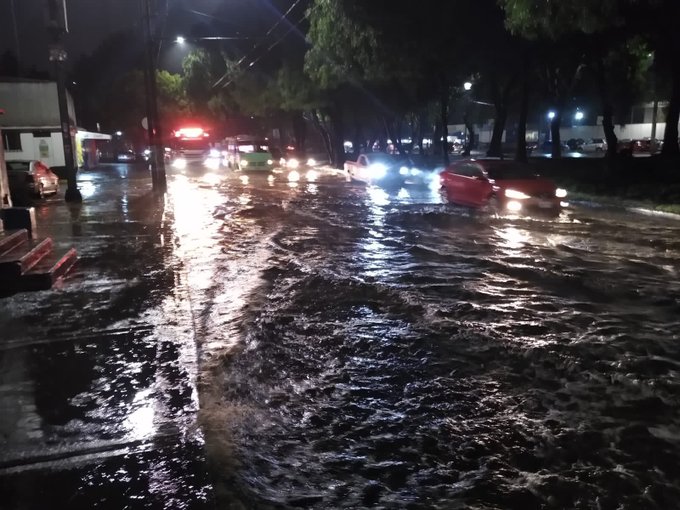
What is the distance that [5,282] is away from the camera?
9.30 meters

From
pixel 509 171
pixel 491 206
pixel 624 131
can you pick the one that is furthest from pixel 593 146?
pixel 491 206

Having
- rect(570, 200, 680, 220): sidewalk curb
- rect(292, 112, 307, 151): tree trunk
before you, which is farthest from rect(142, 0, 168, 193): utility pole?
rect(292, 112, 307, 151): tree trunk

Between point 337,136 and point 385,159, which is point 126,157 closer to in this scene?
point 337,136

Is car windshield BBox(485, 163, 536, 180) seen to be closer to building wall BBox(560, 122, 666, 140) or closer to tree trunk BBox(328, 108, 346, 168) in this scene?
tree trunk BBox(328, 108, 346, 168)

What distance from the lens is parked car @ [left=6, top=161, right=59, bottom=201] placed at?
23.9m

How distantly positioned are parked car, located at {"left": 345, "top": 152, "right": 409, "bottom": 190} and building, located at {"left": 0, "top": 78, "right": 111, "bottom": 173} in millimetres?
20338

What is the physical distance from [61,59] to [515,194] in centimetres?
1574

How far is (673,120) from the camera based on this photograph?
24.6 metres

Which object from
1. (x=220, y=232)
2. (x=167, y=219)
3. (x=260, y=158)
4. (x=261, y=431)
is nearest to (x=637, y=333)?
(x=261, y=431)

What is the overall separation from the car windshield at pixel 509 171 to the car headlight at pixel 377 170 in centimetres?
1198

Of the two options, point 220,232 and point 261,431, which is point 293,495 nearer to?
point 261,431

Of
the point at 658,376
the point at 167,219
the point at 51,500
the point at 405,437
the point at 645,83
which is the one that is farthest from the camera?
the point at 645,83

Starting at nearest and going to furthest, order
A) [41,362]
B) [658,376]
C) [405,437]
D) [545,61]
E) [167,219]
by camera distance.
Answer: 1. [405,437]
2. [658,376]
3. [41,362]
4. [167,219]
5. [545,61]

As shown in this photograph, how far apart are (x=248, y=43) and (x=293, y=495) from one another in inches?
1675
